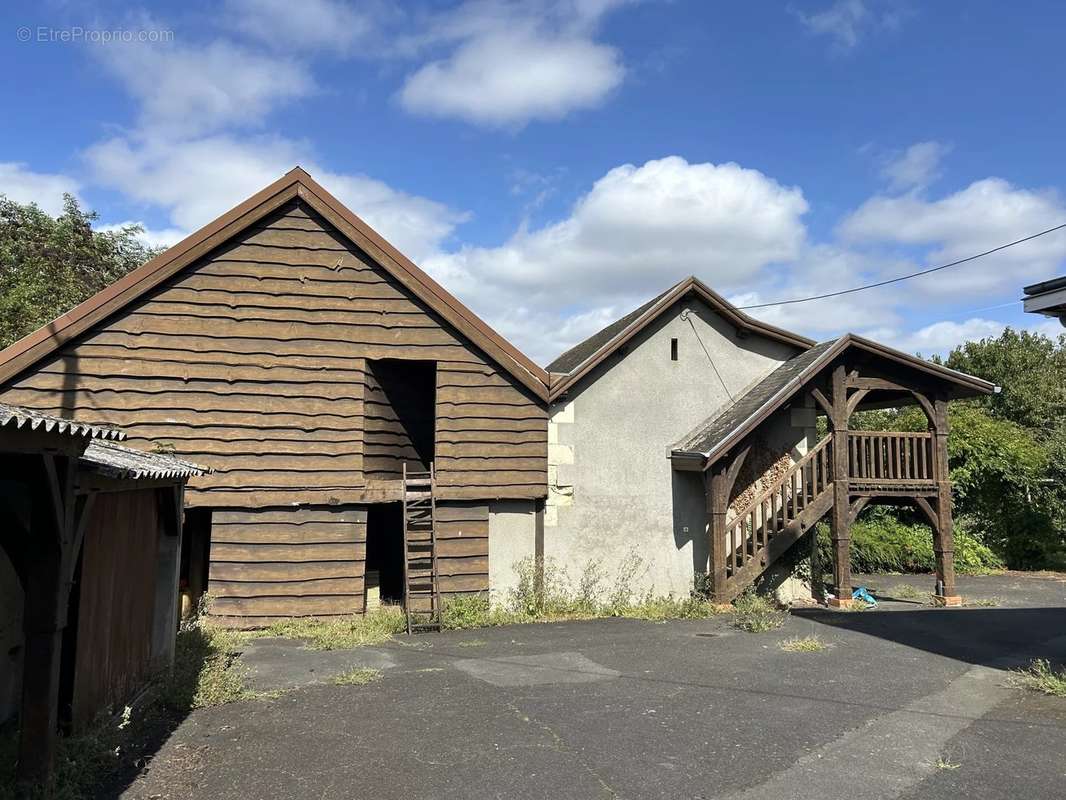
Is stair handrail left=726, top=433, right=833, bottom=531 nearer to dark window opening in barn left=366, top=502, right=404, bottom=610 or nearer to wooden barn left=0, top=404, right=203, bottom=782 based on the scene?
dark window opening in barn left=366, top=502, right=404, bottom=610

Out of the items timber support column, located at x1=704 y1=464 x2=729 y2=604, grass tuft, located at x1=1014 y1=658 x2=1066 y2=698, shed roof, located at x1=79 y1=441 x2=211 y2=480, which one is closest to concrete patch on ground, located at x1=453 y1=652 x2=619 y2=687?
shed roof, located at x1=79 y1=441 x2=211 y2=480

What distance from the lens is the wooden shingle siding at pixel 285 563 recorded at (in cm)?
1102

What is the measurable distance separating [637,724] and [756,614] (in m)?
5.44

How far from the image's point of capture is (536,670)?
8.54m

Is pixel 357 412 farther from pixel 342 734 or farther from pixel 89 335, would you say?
pixel 342 734

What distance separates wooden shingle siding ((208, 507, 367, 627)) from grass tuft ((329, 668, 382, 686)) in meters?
3.16

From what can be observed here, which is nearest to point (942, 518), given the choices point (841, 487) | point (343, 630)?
point (841, 487)

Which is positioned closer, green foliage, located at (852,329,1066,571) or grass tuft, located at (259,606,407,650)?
grass tuft, located at (259,606,407,650)

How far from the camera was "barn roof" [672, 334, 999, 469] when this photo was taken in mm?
12078

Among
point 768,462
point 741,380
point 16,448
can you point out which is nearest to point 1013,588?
point 768,462

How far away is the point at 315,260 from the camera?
11.8 m

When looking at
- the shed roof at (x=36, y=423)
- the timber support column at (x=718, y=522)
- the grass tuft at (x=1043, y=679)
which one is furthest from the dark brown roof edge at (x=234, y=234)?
the grass tuft at (x=1043, y=679)

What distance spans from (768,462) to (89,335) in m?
11.3

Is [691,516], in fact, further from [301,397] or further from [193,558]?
[193,558]
